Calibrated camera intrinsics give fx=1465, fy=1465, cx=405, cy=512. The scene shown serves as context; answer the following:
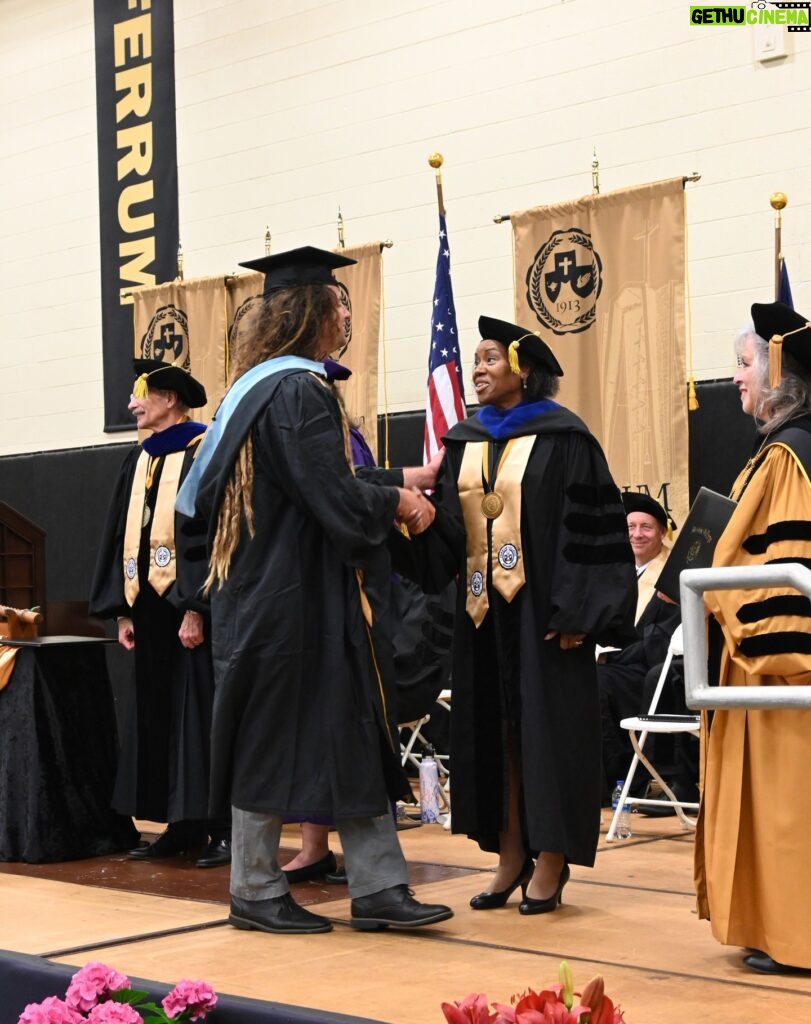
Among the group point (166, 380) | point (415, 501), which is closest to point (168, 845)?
point (166, 380)

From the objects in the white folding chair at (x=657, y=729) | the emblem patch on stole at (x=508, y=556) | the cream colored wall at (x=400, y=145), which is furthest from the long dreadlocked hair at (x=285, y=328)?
the cream colored wall at (x=400, y=145)

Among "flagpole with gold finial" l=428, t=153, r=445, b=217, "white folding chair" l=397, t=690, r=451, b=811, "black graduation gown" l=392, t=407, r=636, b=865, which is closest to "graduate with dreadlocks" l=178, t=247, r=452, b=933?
"black graduation gown" l=392, t=407, r=636, b=865

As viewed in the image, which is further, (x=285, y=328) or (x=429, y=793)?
(x=429, y=793)

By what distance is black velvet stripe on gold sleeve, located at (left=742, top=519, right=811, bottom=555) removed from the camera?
3.43 m

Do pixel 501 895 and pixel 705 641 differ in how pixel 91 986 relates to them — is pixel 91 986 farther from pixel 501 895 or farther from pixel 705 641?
pixel 501 895

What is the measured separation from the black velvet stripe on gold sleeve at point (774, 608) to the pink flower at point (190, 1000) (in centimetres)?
150

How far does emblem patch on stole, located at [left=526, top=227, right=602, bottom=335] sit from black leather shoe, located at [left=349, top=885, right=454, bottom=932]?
447 cm

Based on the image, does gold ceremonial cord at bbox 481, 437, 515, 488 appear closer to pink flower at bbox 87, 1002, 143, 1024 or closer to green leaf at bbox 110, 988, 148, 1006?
green leaf at bbox 110, 988, 148, 1006

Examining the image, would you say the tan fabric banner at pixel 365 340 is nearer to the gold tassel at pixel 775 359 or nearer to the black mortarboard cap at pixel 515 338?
the black mortarboard cap at pixel 515 338

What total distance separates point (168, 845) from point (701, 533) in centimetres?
273

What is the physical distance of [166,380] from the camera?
572 cm

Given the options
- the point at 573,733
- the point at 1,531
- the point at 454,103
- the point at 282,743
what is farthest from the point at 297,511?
the point at 454,103

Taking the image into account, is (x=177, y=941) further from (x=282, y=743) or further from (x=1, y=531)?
(x=1, y=531)

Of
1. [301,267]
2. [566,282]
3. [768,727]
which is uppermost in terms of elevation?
[566,282]
